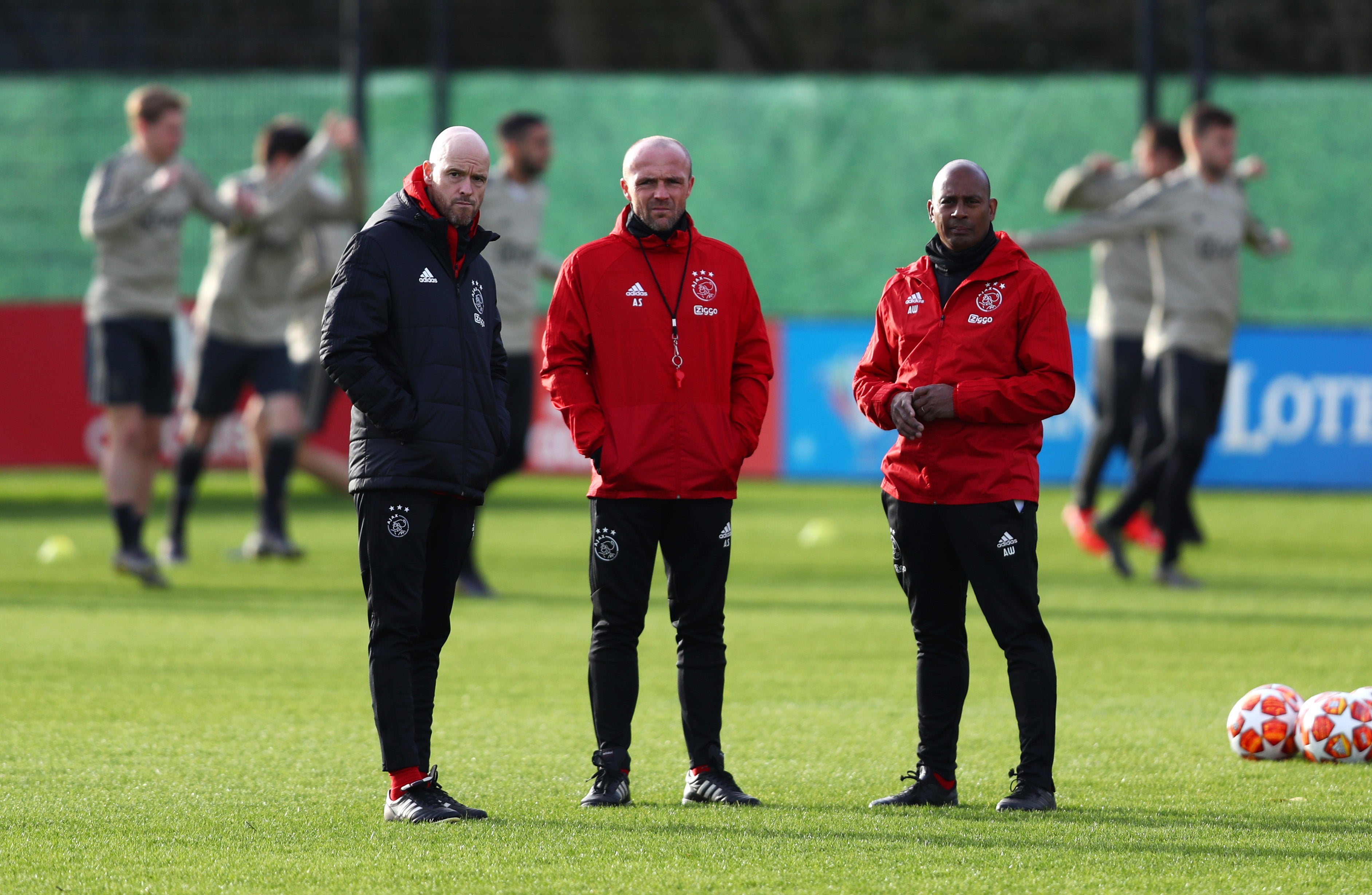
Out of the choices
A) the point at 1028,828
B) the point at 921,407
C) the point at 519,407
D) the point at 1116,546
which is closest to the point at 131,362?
the point at 519,407

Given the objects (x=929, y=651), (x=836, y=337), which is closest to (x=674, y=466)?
(x=929, y=651)

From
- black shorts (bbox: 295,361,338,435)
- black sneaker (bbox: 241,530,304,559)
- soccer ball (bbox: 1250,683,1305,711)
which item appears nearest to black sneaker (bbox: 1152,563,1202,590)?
soccer ball (bbox: 1250,683,1305,711)

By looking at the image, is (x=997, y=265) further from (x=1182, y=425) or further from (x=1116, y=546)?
(x=1116, y=546)

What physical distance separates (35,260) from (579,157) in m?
5.24

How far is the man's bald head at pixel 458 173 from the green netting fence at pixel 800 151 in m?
13.2

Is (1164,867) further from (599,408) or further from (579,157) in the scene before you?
(579,157)

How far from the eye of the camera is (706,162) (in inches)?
751

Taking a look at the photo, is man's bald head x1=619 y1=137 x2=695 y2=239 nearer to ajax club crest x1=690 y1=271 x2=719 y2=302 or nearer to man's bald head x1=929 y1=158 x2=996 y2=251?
ajax club crest x1=690 y1=271 x2=719 y2=302

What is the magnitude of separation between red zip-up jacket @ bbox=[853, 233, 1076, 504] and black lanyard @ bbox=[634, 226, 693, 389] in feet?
1.91

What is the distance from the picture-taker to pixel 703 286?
19.0 ft

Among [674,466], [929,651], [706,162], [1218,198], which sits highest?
[706,162]

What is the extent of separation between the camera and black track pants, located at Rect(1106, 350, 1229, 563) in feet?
35.8

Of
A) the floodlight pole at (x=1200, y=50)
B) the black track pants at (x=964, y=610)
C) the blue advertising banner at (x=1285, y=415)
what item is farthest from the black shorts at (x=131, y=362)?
the floodlight pole at (x=1200, y=50)

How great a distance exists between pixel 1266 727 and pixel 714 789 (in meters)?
1.94
